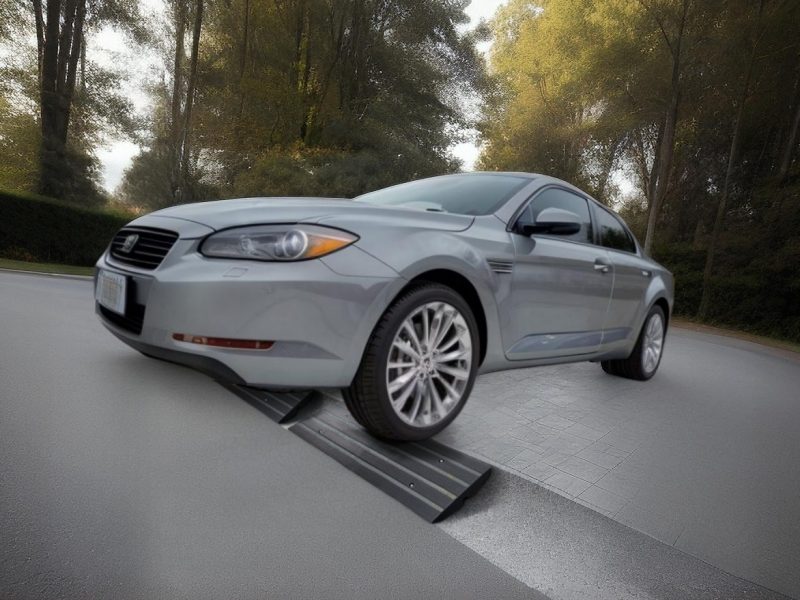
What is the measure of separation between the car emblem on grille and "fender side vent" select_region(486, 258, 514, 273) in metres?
1.78

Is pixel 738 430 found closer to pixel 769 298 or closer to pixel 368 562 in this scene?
pixel 368 562

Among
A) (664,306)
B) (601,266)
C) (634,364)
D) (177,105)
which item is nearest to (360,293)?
(601,266)

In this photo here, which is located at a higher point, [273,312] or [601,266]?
[601,266]

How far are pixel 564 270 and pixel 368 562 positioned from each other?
7.23 feet

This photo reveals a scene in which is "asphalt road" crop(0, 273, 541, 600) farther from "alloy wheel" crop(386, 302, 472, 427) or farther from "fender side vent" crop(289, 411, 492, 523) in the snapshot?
"alloy wheel" crop(386, 302, 472, 427)

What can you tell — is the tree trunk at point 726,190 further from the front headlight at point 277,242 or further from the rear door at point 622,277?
the front headlight at point 277,242

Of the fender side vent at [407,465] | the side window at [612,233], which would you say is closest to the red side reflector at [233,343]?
the fender side vent at [407,465]

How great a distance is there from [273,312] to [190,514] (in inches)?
30.3

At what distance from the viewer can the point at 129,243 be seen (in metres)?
2.55

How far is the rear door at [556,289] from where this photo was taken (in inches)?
114

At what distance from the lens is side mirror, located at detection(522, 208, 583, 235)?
2834mm

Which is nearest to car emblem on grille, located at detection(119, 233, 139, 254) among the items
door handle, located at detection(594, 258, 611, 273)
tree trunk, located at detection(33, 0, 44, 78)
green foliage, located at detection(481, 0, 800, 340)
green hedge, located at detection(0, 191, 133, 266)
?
door handle, located at detection(594, 258, 611, 273)

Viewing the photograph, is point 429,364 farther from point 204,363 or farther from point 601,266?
point 601,266

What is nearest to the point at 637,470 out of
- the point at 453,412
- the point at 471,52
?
the point at 453,412
